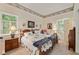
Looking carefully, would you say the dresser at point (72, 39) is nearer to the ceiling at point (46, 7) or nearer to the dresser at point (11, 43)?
the ceiling at point (46, 7)

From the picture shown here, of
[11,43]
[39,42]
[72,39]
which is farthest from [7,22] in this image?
[72,39]

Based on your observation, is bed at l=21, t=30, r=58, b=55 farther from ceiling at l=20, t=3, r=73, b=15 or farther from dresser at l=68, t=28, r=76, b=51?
ceiling at l=20, t=3, r=73, b=15

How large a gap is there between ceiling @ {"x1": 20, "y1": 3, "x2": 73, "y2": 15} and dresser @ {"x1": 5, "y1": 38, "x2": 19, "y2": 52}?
715 mm

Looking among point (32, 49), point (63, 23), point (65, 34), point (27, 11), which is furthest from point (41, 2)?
point (32, 49)

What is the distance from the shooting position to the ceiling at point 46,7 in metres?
2.26

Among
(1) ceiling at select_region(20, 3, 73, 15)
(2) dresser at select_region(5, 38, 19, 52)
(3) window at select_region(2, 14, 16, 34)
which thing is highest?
(1) ceiling at select_region(20, 3, 73, 15)

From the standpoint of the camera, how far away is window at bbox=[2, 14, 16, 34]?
221cm

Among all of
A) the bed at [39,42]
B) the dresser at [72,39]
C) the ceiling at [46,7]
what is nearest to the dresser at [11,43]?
the bed at [39,42]

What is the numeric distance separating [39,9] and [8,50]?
101 centimetres

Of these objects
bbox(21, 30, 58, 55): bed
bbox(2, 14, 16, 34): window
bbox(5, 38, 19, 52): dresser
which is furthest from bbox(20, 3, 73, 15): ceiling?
bbox(5, 38, 19, 52): dresser

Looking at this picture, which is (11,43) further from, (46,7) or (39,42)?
(46,7)

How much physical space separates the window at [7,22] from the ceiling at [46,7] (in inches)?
14.2

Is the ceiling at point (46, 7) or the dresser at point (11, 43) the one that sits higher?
the ceiling at point (46, 7)
